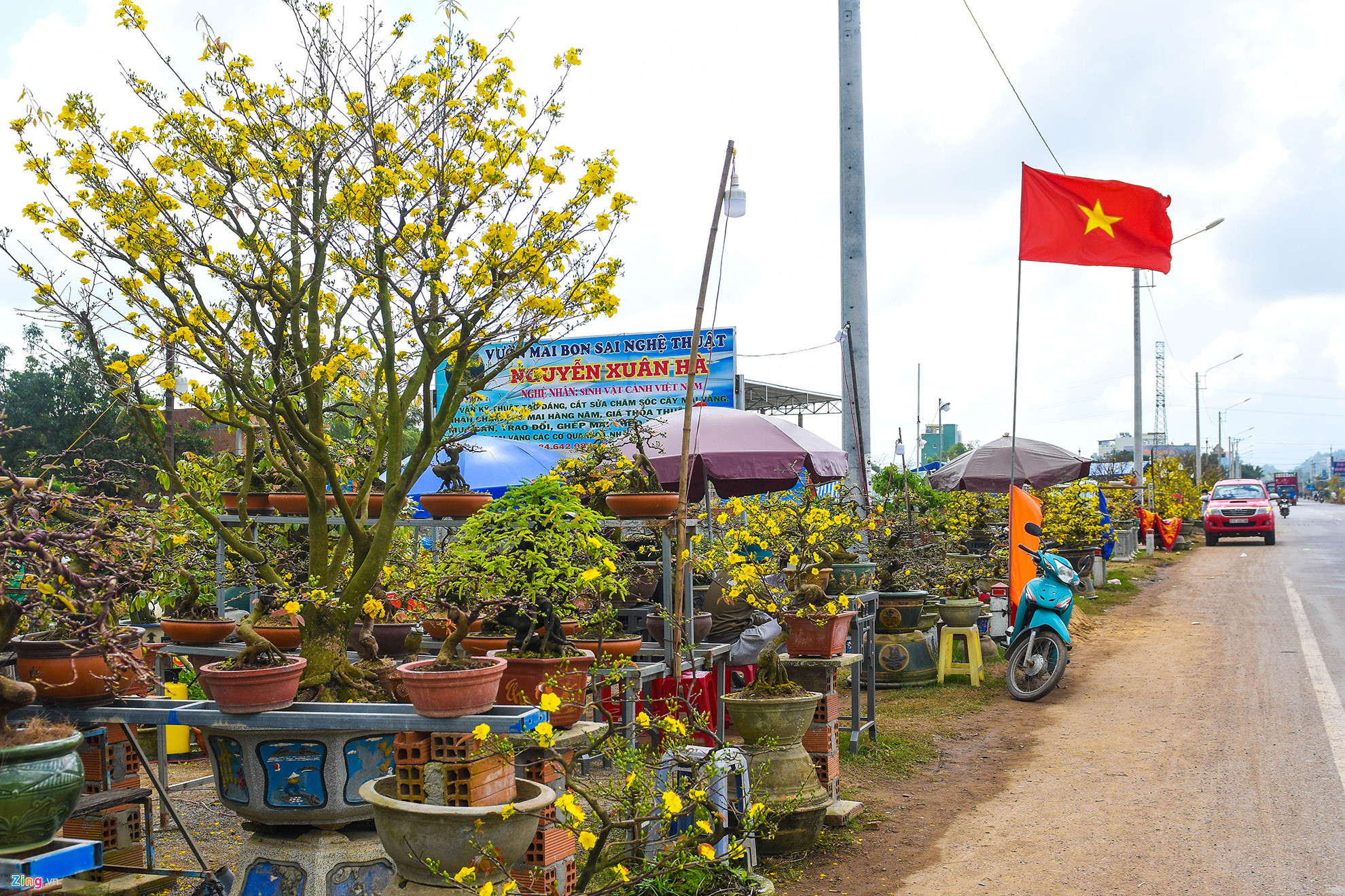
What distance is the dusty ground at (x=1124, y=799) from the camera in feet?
15.9

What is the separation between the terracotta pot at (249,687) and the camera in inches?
139

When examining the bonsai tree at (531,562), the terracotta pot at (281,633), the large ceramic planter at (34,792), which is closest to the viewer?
the large ceramic planter at (34,792)

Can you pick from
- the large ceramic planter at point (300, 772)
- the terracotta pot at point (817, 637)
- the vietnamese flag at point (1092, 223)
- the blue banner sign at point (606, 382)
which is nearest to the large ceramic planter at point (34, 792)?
the large ceramic planter at point (300, 772)

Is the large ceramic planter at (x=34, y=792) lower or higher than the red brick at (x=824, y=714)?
higher

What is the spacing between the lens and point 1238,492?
102 feet

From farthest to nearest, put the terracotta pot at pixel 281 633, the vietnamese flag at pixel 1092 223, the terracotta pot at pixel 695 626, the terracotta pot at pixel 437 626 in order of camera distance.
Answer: the vietnamese flag at pixel 1092 223, the terracotta pot at pixel 695 626, the terracotta pot at pixel 281 633, the terracotta pot at pixel 437 626

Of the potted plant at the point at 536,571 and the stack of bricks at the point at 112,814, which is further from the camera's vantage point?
the stack of bricks at the point at 112,814

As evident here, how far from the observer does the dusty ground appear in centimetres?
484

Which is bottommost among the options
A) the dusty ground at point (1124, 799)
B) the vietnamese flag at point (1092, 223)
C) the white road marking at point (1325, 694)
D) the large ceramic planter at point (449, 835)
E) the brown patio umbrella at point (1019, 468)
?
the dusty ground at point (1124, 799)

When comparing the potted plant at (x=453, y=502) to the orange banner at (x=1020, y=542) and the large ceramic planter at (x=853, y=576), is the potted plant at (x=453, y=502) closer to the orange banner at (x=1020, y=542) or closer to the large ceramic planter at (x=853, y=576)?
the large ceramic planter at (x=853, y=576)

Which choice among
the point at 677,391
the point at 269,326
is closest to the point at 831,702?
the point at 269,326

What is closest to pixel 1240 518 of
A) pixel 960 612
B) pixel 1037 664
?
pixel 960 612

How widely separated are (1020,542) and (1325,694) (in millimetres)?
2838

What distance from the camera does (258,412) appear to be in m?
4.65
